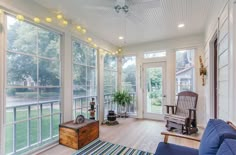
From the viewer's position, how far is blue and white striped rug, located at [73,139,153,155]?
2.50 metres

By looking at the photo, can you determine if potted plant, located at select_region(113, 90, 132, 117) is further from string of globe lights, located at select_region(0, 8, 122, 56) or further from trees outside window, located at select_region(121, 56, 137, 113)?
string of globe lights, located at select_region(0, 8, 122, 56)

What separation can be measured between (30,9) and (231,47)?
9.78ft

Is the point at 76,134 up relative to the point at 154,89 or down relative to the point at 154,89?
down

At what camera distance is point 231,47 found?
1.64 metres

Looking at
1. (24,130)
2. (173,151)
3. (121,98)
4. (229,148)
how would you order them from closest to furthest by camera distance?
(229,148) < (173,151) < (24,130) < (121,98)

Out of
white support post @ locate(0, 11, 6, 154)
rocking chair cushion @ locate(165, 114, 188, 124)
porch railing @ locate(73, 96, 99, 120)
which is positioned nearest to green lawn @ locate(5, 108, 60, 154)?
white support post @ locate(0, 11, 6, 154)

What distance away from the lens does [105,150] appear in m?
2.60

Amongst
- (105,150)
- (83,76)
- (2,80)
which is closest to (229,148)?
(105,150)

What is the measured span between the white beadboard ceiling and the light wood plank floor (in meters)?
2.60

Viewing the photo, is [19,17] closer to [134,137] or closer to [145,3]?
[145,3]

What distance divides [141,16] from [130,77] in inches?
102

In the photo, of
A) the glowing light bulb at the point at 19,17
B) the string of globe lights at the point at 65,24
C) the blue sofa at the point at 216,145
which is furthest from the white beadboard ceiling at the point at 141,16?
the blue sofa at the point at 216,145

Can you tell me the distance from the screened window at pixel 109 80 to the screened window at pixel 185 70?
2099 millimetres

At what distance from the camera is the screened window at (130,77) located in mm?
5199
